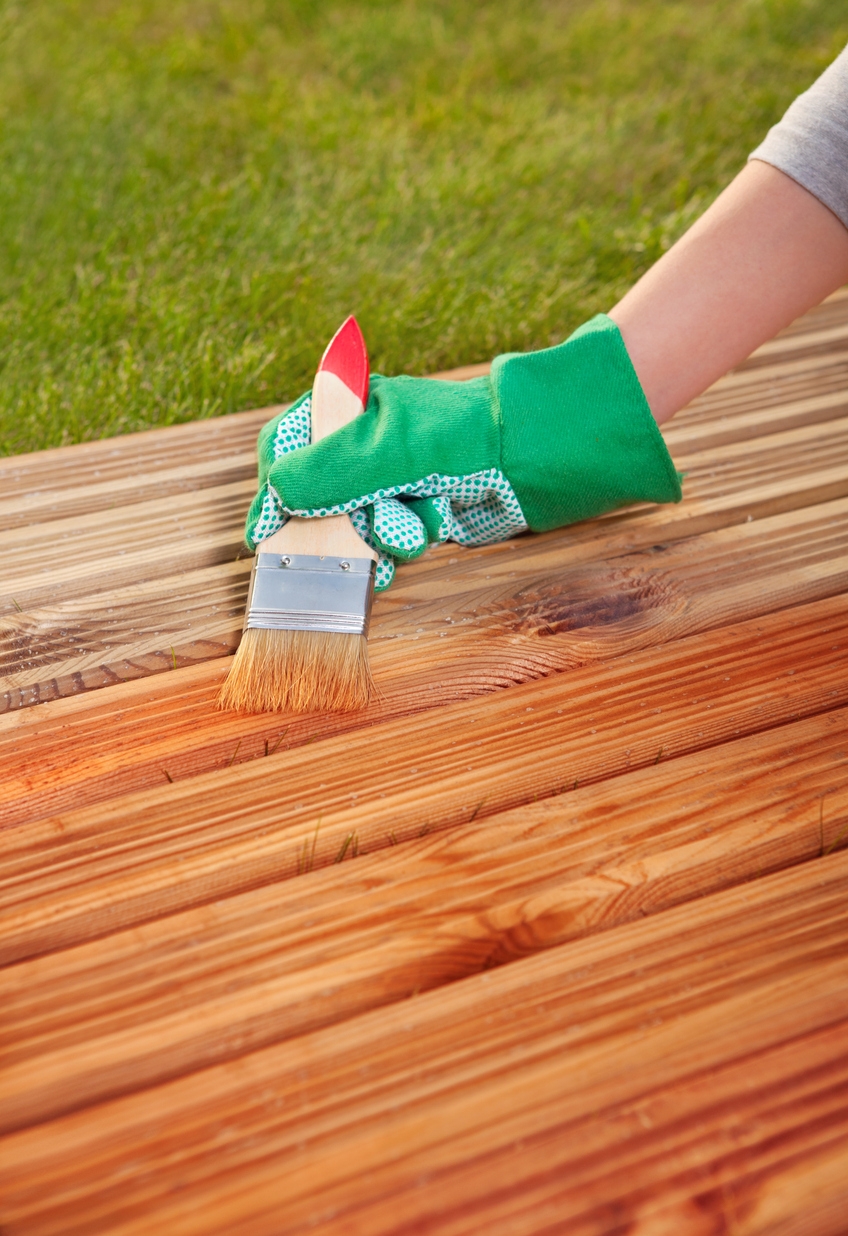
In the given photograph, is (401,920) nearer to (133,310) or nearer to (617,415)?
(617,415)

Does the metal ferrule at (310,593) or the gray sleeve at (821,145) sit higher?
the gray sleeve at (821,145)

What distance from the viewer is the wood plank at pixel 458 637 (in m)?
0.76

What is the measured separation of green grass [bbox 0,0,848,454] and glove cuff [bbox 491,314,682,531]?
0.46 m

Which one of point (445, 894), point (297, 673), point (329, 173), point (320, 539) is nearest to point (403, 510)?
point (320, 539)

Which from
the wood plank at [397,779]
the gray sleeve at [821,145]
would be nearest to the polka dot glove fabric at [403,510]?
the wood plank at [397,779]

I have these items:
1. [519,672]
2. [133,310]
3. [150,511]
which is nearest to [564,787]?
[519,672]

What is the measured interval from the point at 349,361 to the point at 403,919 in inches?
20.9

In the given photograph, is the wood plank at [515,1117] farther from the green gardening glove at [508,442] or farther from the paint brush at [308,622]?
the green gardening glove at [508,442]

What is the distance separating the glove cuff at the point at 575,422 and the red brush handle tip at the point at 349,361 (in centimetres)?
12

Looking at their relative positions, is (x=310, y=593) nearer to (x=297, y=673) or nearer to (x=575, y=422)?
(x=297, y=673)

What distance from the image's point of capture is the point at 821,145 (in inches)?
35.7

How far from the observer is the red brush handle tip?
0.94m

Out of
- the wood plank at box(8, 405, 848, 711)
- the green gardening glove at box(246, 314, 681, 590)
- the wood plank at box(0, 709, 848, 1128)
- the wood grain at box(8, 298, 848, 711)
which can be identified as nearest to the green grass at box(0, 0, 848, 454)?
the wood grain at box(8, 298, 848, 711)

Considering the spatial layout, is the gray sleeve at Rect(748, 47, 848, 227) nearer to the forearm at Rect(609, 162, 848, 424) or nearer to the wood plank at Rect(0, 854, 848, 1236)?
the forearm at Rect(609, 162, 848, 424)
